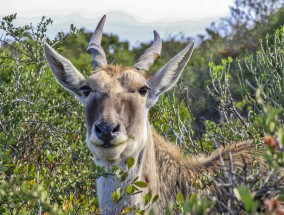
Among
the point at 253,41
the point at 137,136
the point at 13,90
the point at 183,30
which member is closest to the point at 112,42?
the point at 183,30

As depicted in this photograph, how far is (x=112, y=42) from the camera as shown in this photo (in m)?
21.8

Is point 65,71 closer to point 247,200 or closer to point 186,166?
point 186,166

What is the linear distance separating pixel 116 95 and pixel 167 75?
66cm

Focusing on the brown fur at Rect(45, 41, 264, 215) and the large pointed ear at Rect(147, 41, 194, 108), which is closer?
the brown fur at Rect(45, 41, 264, 215)

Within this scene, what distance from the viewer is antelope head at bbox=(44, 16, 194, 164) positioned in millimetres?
5230

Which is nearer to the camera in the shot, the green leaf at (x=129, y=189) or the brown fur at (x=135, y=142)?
the green leaf at (x=129, y=189)


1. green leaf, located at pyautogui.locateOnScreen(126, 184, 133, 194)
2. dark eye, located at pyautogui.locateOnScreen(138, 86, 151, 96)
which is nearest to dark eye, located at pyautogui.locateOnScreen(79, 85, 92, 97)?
dark eye, located at pyautogui.locateOnScreen(138, 86, 151, 96)

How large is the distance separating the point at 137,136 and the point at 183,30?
16593 mm

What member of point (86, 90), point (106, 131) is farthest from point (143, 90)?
point (106, 131)

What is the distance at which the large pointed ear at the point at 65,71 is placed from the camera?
19.9 feet

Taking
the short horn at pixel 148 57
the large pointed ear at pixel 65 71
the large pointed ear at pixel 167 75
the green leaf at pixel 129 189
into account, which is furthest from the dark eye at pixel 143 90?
the green leaf at pixel 129 189

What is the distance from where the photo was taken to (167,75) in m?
6.10

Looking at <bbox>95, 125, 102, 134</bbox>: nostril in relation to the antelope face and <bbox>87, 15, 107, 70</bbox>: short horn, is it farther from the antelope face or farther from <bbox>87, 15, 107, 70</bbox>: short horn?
<bbox>87, 15, 107, 70</bbox>: short horn

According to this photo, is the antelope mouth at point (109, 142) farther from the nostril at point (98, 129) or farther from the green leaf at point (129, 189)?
the green leaf at point (129, 189)
